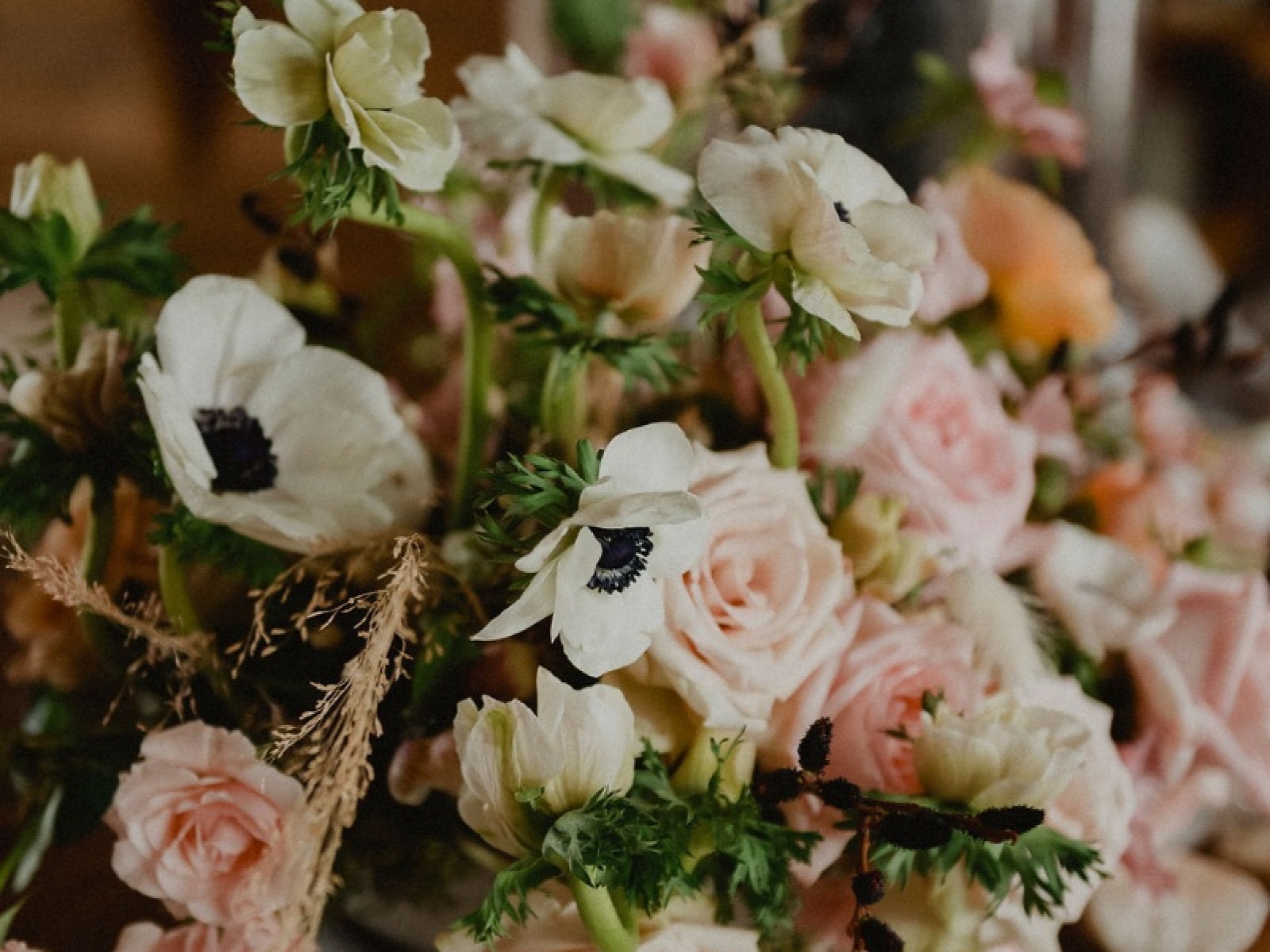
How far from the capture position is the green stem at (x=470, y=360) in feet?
1.37

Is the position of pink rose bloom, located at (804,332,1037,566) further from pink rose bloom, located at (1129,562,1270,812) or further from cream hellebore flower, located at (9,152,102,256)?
cream hellebore flower, located at (9,152,102,256)

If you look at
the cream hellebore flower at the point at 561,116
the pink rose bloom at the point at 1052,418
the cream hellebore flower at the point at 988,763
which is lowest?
the pink rose bloom at the point at 1052,418

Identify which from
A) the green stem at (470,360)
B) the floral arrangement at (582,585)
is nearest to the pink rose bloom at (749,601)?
the floral arrangement at (582,585)

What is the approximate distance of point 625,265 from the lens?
0.41 metres

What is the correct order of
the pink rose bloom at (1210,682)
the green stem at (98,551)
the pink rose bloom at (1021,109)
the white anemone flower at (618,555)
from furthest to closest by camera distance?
the pink rose bloom at (1021,109)
the pink rose bloom at (1210,682)
the green stem at (98,551)
the white anemone flower at (618,555)

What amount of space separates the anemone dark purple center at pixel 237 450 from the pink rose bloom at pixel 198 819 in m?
0.09

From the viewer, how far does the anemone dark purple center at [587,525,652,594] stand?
0.29m

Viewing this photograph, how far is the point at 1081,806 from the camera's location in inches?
16.1

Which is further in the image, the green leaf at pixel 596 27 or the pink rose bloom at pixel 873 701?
the green leaf at pixel 596 27

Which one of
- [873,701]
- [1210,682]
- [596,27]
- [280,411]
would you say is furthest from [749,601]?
[596,27]

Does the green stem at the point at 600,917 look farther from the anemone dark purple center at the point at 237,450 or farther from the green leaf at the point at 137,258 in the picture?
the green leaf at the point at 137,258

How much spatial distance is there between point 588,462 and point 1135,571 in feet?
1.16

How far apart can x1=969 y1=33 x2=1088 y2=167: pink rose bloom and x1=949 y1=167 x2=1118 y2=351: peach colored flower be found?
0.13 ft

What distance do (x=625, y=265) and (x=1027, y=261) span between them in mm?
295
